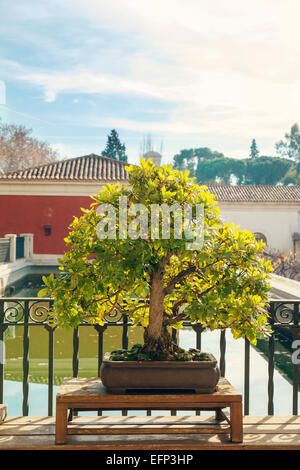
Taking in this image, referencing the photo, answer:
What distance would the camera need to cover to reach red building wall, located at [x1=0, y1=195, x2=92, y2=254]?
18.2 meters

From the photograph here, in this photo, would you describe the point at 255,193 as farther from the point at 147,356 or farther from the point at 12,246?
the point at 147,356

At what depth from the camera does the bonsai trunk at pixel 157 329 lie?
Answer: 75.9 inches

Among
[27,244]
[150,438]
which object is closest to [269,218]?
[27,244]

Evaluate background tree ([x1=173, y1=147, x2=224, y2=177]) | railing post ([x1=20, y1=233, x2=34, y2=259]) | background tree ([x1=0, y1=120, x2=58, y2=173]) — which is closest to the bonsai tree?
railing post ([x1=20, y1=233, x2=34, y2=259])

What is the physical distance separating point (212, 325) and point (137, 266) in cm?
42

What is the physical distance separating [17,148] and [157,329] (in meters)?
28.9

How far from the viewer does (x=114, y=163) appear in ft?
65.1

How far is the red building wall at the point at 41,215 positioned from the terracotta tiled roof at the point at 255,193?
9.21m

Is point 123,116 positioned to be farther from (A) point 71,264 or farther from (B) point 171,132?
(A) point 71,264

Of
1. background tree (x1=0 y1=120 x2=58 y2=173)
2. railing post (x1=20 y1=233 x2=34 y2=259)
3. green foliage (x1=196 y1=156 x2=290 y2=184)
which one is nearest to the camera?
railing post (x1=20 y1=233 x2=34 y2=259)

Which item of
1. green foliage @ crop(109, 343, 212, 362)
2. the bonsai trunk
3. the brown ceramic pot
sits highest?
the bonsai trunk

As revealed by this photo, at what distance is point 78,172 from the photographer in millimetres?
18656

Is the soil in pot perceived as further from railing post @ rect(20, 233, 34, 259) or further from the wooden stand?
railing post @ rect(20, 233, 34, 259)

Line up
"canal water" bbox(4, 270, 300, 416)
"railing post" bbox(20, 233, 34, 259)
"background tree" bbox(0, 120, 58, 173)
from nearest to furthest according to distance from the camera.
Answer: "canal water" bbox(4, 270, 300, 416), "railing post" bbox(20, 233, 34, 259), "background tree" bbox(0, 120, 58, 173)
